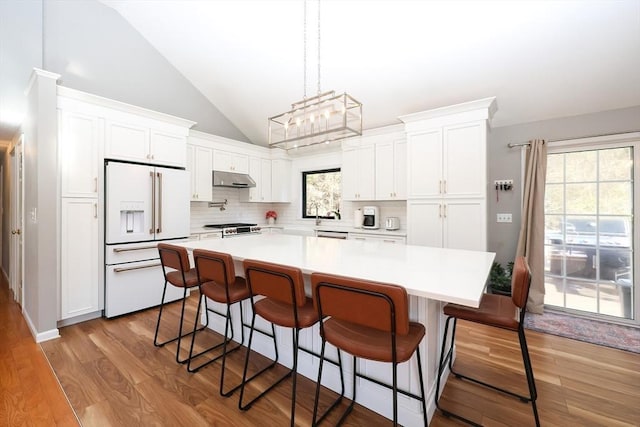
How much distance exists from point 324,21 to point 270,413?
3.58 m

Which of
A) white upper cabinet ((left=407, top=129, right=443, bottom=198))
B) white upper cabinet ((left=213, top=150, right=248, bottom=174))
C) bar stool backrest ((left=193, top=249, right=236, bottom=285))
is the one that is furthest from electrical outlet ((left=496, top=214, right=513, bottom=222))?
white upper cabinet ((left=213, top=150, right=248, bottom=174))

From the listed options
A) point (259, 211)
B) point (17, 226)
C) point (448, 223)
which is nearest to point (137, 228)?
point (17, 226)

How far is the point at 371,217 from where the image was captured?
14.4 ft

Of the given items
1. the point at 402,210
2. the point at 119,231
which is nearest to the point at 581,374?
the point at 402,210

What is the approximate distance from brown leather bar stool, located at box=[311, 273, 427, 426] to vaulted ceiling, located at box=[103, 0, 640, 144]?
278 centimetres

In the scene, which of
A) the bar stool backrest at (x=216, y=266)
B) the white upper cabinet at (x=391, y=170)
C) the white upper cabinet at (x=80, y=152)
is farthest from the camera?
the white upper cabinet at (x=391, y=170)

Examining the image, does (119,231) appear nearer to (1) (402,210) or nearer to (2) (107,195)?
(2) (107,195)

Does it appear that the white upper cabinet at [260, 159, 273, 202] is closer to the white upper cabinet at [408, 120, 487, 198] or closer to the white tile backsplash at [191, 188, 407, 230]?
the white tile backsplash at [191, 188, 407, 230]

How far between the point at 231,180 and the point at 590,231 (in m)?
4.89

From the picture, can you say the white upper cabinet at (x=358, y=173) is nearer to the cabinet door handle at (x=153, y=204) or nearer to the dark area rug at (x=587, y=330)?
the dark area rug at (x=587, y=330)

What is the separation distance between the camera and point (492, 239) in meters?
3.79

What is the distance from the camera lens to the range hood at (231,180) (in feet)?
14.8

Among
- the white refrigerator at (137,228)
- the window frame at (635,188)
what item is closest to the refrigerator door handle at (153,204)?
the white refrigerator at (137,228)

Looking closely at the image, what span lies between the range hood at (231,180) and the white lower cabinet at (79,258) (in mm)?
1723
